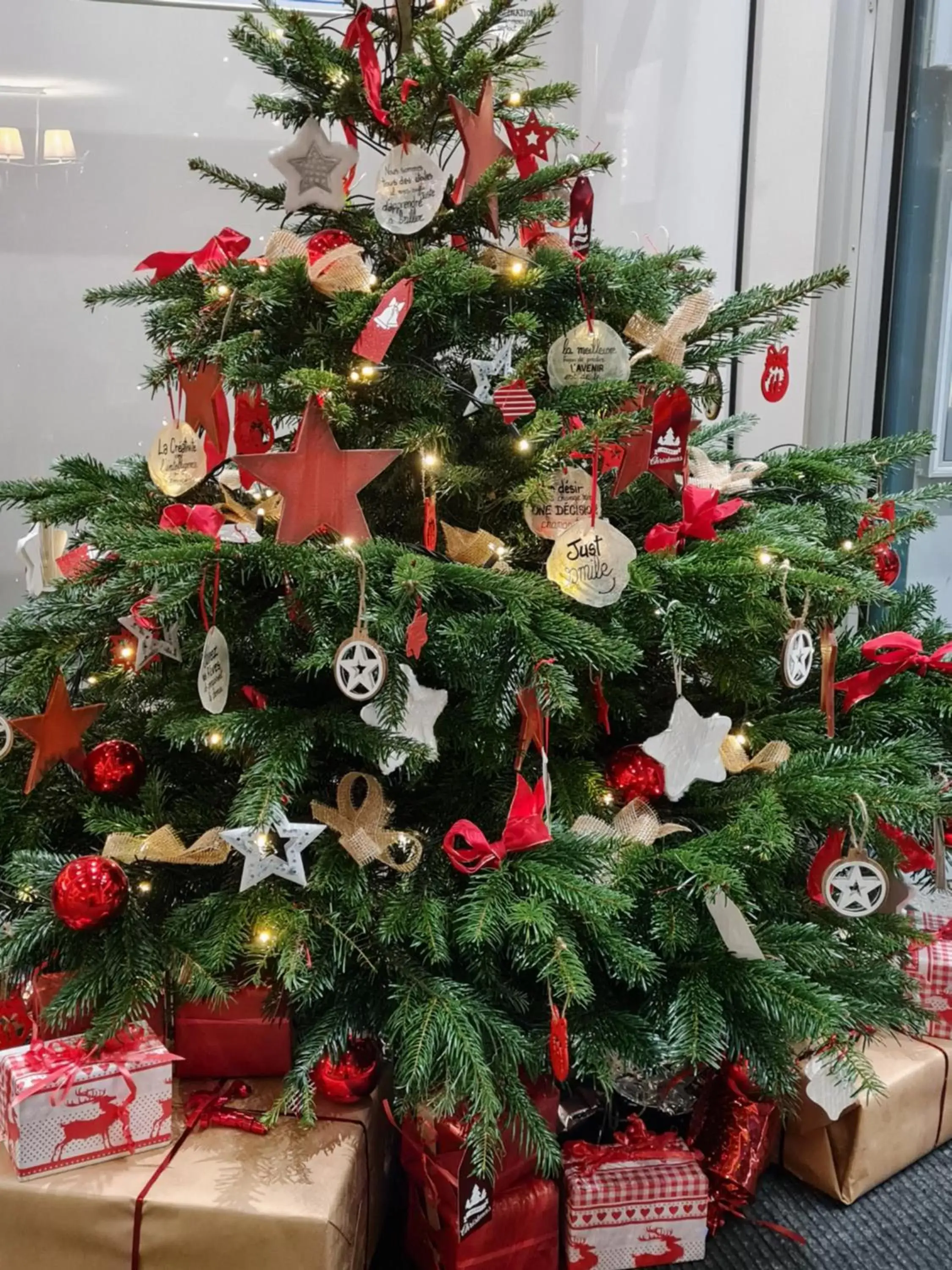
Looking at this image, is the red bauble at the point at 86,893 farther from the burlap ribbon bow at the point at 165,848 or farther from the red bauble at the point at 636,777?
the red bauble at the point at 636,777

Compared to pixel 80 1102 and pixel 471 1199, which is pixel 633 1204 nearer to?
pixel 471 1199

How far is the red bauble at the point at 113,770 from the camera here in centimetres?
105

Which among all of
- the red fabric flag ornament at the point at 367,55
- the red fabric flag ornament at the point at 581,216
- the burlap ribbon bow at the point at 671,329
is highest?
the red fabric flag ornament at the point at 367,55

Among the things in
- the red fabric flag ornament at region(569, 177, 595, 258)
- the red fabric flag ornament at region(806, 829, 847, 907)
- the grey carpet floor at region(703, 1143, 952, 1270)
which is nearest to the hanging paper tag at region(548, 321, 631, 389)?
the red fabric flag ornament at region(569, 177, 595, 258)

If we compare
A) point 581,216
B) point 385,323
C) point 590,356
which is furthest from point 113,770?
point 581,216

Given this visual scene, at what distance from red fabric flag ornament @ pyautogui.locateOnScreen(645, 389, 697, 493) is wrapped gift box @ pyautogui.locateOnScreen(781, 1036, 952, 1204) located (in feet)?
2.22

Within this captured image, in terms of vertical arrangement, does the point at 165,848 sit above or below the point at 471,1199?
above

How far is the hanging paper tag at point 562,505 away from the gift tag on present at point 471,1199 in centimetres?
57

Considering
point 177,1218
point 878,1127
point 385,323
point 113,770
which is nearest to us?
point 177,1218

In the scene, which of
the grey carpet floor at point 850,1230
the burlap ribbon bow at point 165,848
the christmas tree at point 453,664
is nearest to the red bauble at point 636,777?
the christmas tree at point 453,664

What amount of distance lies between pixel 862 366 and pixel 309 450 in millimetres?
1105

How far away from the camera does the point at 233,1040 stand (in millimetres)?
987

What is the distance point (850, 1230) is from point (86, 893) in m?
0.88

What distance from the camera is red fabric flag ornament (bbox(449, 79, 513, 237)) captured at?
986mm
